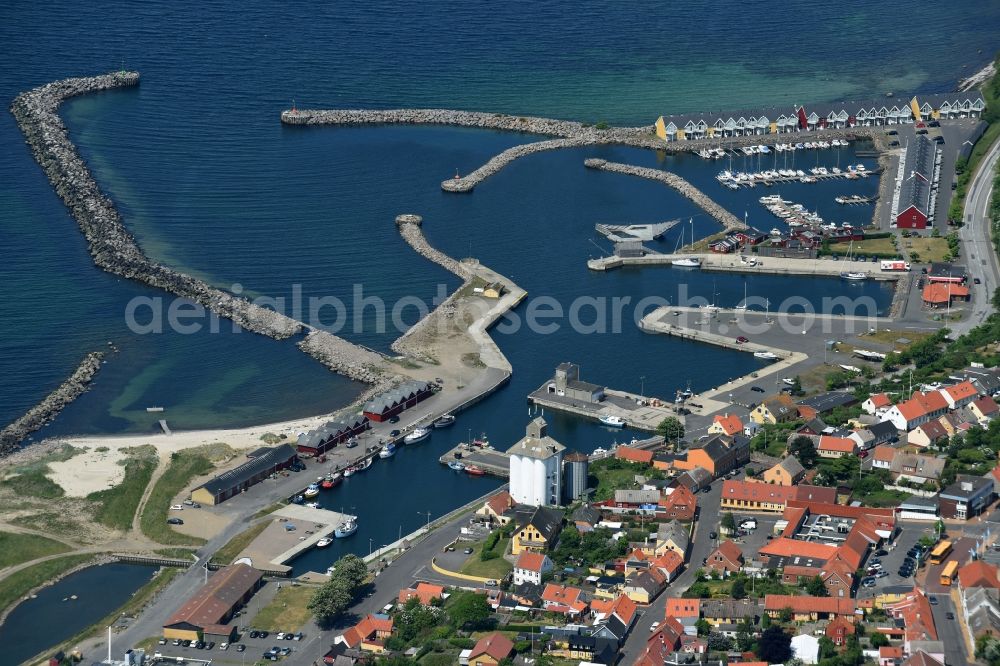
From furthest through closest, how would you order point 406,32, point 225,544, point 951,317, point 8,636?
point 406,32 → point 951,317 → point 225,544 → point 8,636

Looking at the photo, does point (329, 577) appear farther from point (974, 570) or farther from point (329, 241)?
point (329, 241)

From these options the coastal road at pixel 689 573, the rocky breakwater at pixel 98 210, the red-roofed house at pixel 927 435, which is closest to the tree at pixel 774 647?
the coastal road at pixel 689 573

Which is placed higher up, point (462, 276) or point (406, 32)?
point (406, 32)

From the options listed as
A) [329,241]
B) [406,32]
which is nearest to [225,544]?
[329,241]

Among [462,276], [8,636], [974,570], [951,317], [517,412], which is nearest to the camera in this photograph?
[974,570]

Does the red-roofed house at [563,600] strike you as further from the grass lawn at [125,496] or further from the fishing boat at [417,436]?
the grass lawn at [125,496]

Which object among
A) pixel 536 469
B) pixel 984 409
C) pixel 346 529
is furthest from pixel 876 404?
pixel 346 529
